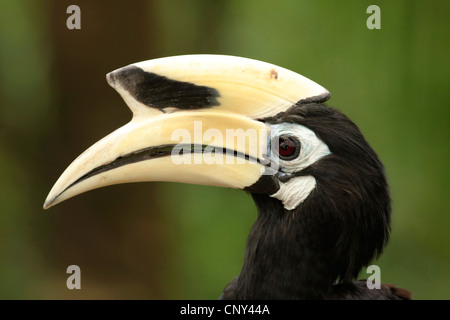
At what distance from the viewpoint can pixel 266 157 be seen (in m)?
1.72

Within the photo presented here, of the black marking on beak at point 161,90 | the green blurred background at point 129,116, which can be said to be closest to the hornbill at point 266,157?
the black marking on beak at point 161,90

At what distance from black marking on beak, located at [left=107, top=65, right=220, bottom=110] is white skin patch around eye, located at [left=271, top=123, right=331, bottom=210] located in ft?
0.66

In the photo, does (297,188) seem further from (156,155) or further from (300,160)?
(156,155)

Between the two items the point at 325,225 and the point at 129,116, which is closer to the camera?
the point at 325,225

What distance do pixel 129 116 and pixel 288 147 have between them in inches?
56.7

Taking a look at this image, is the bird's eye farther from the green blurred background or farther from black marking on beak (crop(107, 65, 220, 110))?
the green blurred background

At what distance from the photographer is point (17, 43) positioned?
3281 mm

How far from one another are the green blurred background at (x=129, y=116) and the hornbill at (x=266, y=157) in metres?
1.35

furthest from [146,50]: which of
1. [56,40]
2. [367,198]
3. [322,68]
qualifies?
[367,198]

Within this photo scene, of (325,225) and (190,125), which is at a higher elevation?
(190,125)

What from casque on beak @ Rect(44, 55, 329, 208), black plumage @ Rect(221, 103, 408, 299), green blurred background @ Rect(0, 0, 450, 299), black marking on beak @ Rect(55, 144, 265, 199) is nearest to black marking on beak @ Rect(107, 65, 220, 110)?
casque on beak @ Rect(44, 55, 329, 208)

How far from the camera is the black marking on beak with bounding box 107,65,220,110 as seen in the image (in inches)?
65.5

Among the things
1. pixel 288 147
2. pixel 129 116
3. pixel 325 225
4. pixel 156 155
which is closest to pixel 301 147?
pixel 288 147

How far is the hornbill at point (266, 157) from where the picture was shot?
167cm
